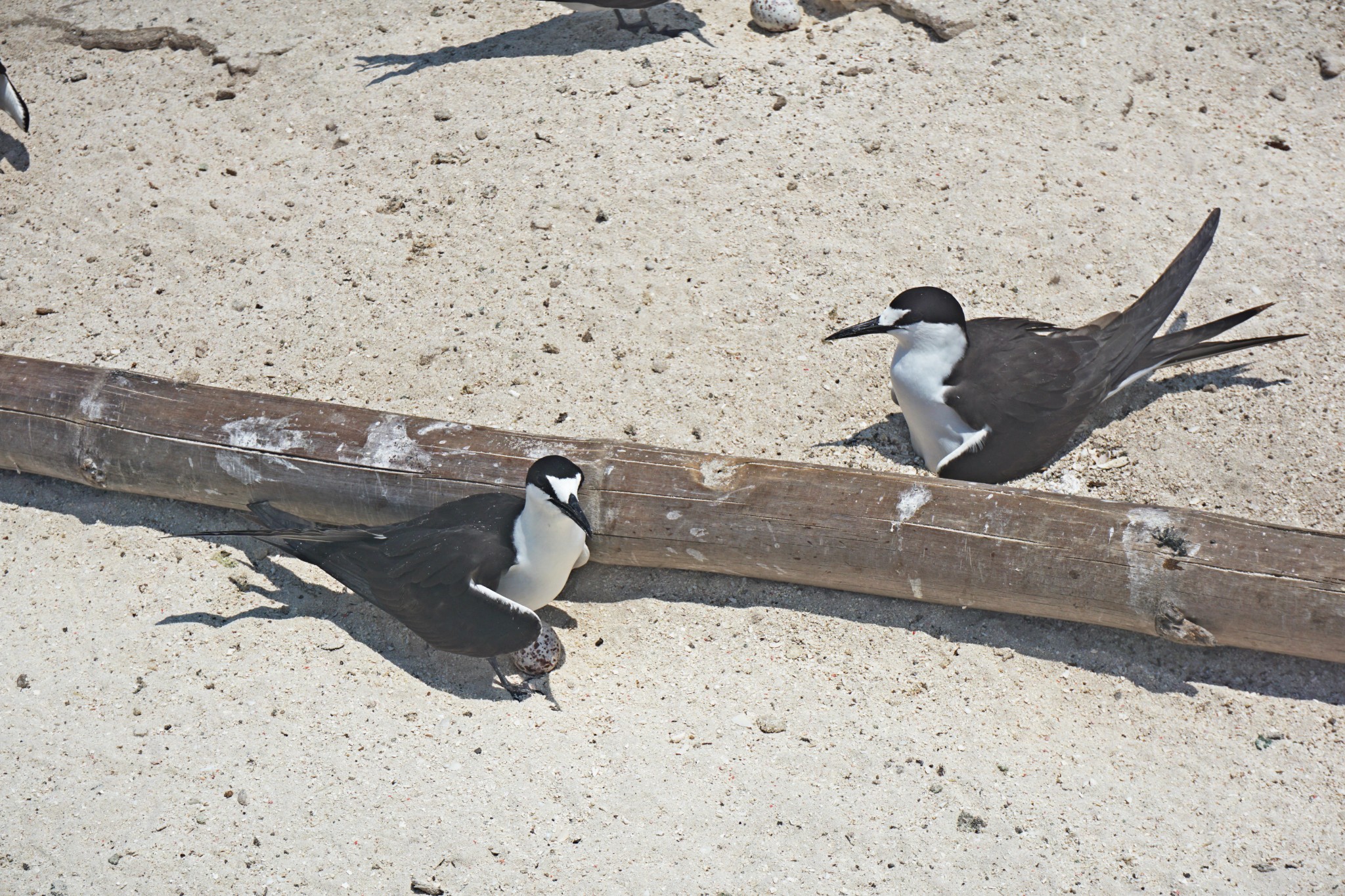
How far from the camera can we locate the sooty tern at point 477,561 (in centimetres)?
359

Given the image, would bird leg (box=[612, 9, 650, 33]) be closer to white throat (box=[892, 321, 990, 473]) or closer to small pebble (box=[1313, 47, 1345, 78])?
white throat (box=[892, 321, 990, 473])

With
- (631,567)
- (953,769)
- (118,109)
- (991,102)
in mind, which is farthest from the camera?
(118,109)

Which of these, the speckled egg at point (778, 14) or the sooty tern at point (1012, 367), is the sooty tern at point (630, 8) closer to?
the speckled egg at point (778, 14)

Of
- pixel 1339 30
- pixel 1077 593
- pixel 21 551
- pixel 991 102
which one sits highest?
pixel 1339 30

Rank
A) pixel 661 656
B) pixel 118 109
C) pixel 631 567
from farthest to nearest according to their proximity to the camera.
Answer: pixel 118 109 < pixel 631 567 < pixel 661 656

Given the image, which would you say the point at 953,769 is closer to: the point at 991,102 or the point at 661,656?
the point at 661,656

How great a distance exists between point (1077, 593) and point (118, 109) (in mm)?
6408

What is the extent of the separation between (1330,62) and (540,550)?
541 cm

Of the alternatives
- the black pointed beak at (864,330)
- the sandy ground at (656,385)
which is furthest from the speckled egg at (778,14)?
the black pointed beak at (864,330)

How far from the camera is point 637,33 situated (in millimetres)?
6820

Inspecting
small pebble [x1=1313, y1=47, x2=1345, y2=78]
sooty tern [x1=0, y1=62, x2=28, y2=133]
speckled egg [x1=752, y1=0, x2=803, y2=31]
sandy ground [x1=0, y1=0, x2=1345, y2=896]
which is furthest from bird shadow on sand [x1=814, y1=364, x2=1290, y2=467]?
sooty tern [x1=0, y1=62, x2=28, y2=133]

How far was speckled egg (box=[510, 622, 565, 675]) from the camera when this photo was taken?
3.70 meters

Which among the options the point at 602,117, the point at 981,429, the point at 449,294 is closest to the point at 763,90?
the point at 602,117

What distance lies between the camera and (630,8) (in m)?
6.78
